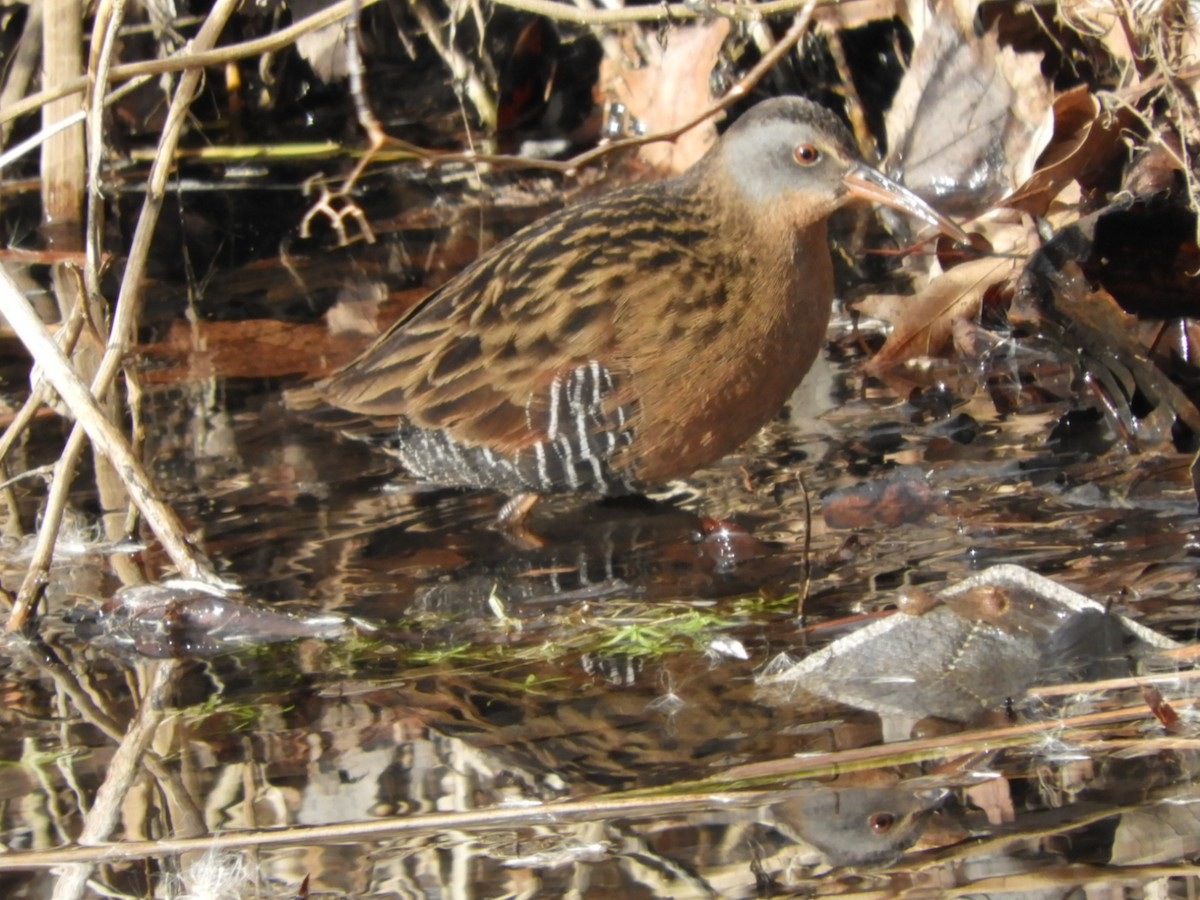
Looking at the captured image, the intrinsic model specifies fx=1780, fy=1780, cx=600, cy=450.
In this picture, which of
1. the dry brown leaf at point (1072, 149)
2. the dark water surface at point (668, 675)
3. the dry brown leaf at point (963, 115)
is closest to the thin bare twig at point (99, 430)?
the dark water surface at point (668, 675)

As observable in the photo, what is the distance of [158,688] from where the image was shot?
2869 mm

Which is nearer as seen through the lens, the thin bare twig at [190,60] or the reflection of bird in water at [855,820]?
the reflection of bird in water at [855,820]

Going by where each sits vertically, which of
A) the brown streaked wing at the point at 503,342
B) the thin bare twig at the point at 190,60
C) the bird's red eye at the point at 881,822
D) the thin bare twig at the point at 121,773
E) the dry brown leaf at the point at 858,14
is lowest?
the bird's red eye at the point at 881,822

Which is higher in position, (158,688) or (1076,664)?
(158,688)

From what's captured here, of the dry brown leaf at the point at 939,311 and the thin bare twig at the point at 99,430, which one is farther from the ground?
the dry brown leaf at the point at 939,311

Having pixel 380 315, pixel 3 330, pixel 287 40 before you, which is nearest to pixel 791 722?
pixel 287 40

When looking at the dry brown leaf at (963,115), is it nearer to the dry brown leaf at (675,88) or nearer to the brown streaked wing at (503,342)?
the dry brown leaf at (675,88)

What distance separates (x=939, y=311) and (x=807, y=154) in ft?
2.35

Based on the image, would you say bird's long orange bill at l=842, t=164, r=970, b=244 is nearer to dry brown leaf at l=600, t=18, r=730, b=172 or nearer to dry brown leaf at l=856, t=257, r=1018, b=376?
dry brown leaf at l=856, t=257, r=1018, b=376

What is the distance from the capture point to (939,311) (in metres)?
4.27

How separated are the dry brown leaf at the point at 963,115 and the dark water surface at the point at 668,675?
1.02 meters

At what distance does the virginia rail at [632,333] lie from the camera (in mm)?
3457

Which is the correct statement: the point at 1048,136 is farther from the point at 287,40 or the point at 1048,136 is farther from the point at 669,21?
the point at 287,40

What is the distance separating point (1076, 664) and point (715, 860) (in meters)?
0.73
